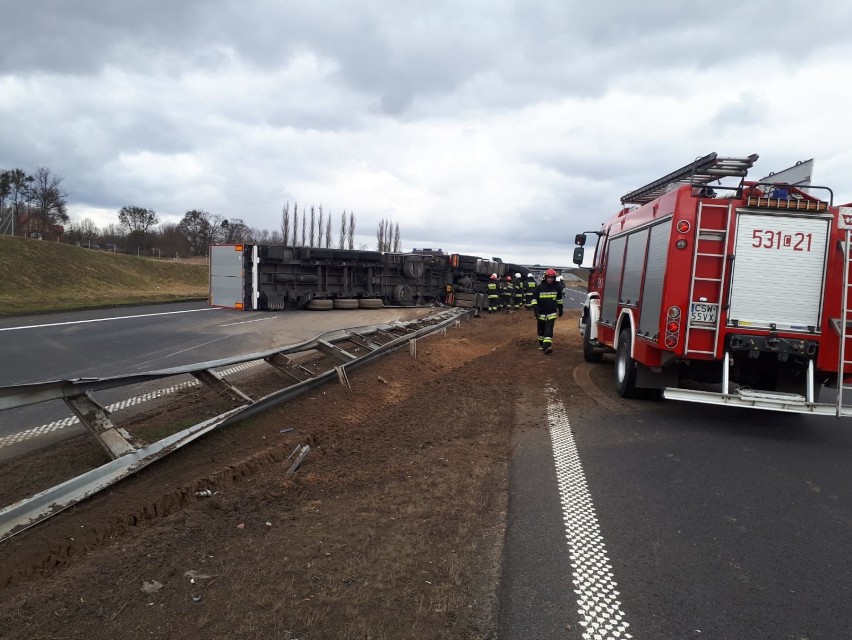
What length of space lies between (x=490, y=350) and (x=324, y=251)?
10.4m

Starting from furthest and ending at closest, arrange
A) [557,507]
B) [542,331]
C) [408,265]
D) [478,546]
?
[408,265] → [542,331] → [557,507] → [478,546]

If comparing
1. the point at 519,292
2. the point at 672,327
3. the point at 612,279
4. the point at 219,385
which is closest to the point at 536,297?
the point at 612,279

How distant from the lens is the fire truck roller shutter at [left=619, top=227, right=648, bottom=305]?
7.80 meters

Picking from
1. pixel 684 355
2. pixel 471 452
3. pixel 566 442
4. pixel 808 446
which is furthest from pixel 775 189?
pixel 471 452

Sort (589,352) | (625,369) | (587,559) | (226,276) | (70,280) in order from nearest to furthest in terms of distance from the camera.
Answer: (587,559), (625,369), (589,352), (226,276), (70,280)

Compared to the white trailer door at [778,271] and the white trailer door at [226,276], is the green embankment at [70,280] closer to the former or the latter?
the white trailer door at [226,276]

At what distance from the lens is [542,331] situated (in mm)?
12336

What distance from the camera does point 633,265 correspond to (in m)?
8.20

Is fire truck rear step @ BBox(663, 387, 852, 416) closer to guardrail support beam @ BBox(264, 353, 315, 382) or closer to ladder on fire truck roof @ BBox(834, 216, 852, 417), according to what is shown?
ladder on fire truck roof @ BBox(834, 216, 852, 417)

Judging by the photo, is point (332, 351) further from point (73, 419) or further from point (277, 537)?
point (277, 537)

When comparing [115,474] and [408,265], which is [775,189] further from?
[408,265]

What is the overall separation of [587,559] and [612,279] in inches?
277

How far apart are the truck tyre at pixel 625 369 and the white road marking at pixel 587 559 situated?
2664 mm

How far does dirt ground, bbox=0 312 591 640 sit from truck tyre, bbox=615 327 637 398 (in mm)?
2063
